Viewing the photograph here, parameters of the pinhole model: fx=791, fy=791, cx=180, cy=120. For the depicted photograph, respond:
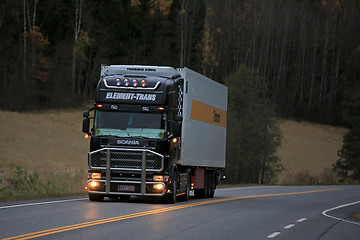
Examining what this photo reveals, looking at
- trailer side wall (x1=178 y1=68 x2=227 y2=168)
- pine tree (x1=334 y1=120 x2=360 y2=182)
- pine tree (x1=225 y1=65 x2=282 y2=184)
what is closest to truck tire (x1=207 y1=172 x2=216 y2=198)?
trailer side wall (x1=178 y1=68 x2=227 y2=168)

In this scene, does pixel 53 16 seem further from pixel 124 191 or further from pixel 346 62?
pixel 124 191

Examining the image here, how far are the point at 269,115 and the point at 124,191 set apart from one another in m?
42.1

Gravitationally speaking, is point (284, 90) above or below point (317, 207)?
above

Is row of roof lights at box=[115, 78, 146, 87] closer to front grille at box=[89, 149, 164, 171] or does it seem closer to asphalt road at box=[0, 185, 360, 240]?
front grille at box=[89, 149, 164, 171]

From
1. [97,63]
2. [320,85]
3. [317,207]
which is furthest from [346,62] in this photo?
[317,207]

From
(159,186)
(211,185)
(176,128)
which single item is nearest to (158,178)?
(159,186)

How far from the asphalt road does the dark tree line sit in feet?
144

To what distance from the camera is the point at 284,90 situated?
10262cm

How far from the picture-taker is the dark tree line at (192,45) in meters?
75.2

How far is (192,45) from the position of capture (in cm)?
8788

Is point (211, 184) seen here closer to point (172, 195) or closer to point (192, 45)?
point (172, 195)

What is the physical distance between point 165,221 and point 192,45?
7071 cm

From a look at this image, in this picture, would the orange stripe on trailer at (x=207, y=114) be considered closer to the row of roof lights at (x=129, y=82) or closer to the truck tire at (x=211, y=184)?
the truck tire at (x=211, y=184)

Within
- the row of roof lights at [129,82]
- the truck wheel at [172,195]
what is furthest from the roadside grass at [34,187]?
the row of roof lights at [129,82]
